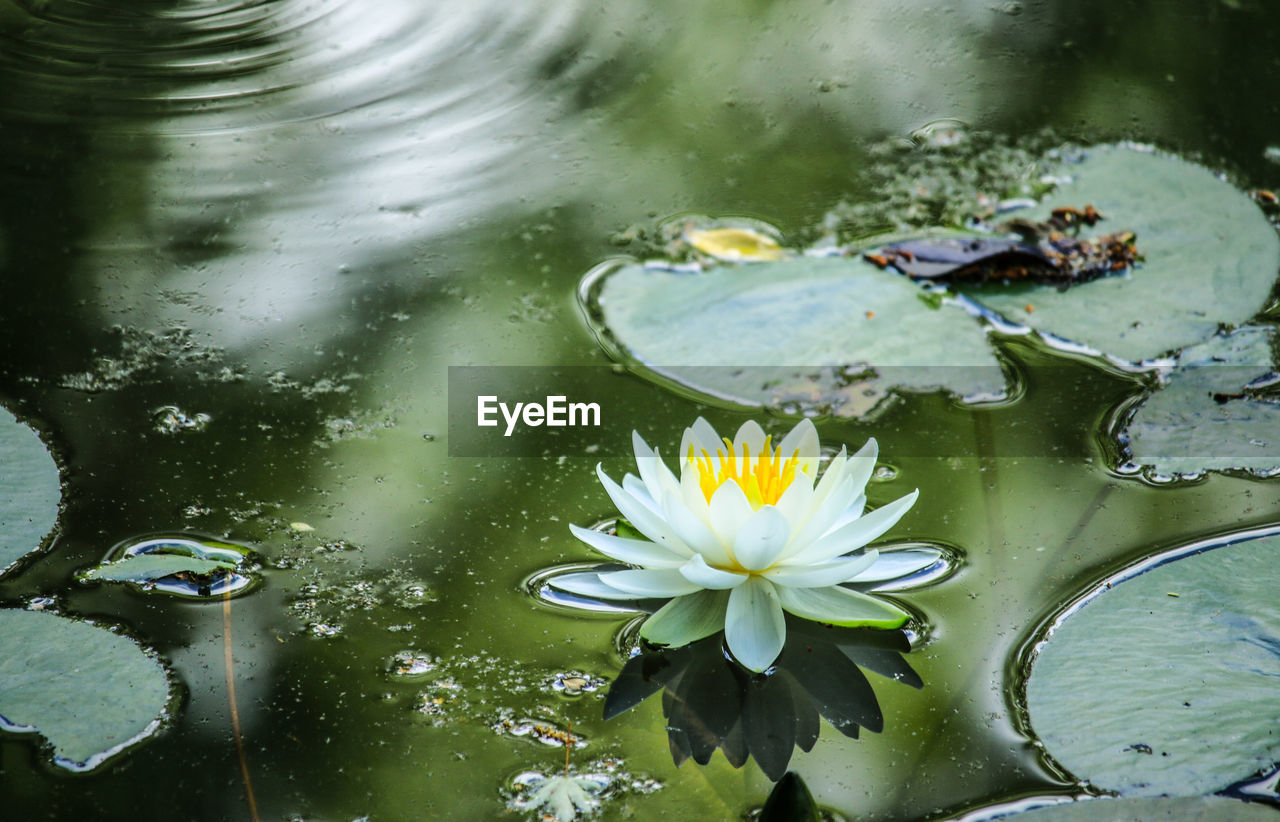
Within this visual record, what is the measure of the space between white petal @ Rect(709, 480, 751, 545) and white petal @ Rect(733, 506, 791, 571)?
0.04ft

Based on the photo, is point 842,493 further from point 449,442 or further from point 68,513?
point 68,513

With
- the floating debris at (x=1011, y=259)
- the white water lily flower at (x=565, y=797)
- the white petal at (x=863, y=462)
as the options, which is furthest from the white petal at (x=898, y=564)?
the floating debris at (x=1011, y=259)

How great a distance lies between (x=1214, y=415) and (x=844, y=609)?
0.79 metres

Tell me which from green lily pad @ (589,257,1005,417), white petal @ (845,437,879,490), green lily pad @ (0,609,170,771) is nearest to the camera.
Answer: green lily pad @ (0,609,170,771)

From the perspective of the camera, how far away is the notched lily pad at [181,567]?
1.50 metres

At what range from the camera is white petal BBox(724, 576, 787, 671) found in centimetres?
139

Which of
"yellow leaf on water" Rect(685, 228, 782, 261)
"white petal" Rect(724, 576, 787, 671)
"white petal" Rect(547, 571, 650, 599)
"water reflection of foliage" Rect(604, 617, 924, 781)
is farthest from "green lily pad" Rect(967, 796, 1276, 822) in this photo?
"yellow leaf on water" Rect(685, 228, 782, 261)

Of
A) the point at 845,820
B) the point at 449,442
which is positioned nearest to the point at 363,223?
the point at 449,442

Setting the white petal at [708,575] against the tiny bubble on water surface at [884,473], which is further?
the tiny bubble on water surface at [884,473]

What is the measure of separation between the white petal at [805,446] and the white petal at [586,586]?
30cm

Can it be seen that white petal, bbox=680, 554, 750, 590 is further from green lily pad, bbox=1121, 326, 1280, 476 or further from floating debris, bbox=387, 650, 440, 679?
green lily pad, bbox=1121, 326, 1280, 476

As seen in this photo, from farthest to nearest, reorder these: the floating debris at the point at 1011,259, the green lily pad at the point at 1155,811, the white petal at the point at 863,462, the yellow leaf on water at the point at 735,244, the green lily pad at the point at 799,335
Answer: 1. the yellow leaf on water at the point at 735,244
2. the floating debris at the point at 1011,259
3. the green lily pad at the point at 799,335
4. the white petal at the point at 863,462
5. the green lily pad at the point at 1155,811

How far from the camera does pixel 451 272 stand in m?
2.21

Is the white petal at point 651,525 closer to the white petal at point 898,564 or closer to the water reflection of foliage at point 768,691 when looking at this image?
the water reflection of foliage at point 768,691
